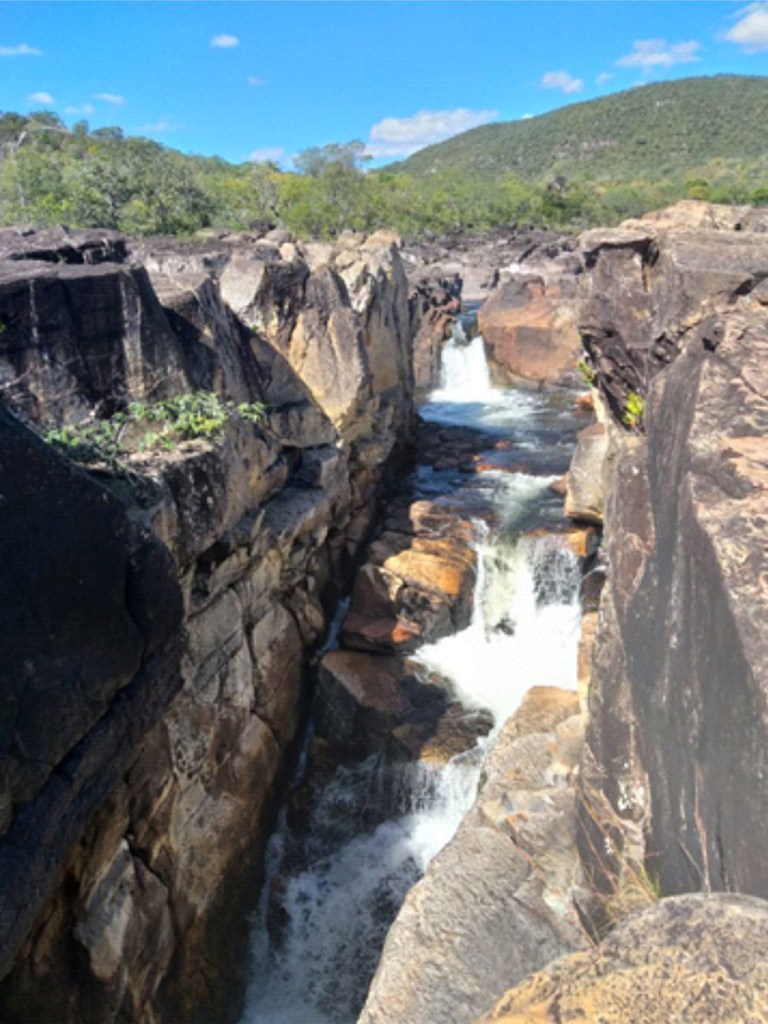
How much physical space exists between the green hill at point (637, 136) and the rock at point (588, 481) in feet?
305

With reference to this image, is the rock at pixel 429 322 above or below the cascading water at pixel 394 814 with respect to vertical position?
above

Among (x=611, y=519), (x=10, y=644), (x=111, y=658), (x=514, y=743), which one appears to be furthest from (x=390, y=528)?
(x=10, y=644)

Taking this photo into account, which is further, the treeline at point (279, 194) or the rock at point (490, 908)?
the treeline at point (279, 194)

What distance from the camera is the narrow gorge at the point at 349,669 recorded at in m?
3.98

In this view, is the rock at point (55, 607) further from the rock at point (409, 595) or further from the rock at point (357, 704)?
the rock at point (409, 595)

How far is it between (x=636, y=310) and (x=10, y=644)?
6.18 m

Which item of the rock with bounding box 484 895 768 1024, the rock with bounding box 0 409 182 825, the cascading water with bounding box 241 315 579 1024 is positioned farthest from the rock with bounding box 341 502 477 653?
the rock with bounding box 484 895 768 1024

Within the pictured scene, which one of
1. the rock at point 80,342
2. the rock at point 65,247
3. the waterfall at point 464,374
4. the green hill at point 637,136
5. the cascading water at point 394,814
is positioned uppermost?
the green hill at point 637,136

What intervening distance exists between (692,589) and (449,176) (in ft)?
337

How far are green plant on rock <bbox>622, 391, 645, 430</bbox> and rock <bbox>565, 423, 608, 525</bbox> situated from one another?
5.10 meters

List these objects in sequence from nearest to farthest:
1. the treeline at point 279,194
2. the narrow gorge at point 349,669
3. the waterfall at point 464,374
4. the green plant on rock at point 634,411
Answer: the narrow gorge at point 349,669 → the green plant on rock at point 634,411 → the waterfall at point 464,374 → the treeline at point 279,194

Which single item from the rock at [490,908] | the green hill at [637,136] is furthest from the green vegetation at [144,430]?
the green hill at [637,136]

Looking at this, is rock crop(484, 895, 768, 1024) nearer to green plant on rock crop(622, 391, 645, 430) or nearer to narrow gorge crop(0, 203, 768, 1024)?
narrow gorge crop(0, 203, 768, 1024)

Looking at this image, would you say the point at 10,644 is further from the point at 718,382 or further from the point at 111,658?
the point at 718,382
